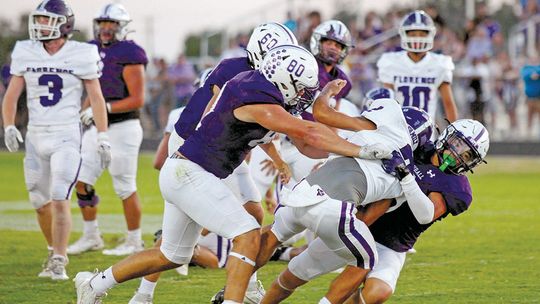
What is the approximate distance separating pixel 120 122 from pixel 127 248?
39.6 inches

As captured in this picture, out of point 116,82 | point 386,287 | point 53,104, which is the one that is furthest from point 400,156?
point 116,82

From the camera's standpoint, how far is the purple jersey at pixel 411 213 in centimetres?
578

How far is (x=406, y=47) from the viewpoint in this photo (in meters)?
9.59

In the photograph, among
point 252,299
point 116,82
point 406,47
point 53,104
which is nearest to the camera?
point 252,299

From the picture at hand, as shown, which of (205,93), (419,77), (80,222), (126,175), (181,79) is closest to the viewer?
(205,93)

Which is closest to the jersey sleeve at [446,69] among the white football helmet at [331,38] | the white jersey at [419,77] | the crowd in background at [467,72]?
the white jersey at [419,77]

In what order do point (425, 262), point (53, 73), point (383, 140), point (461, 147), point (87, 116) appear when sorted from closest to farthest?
point (383, 140) → point (461, 147) → point (53, 73) → point (425, 262) → point (87, 116)

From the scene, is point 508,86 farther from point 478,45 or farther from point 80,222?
point 80,222

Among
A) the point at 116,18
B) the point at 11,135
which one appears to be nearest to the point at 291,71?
the point at 11,135

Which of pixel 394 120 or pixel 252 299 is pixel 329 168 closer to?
pixel 394 120

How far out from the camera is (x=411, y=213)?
591cm

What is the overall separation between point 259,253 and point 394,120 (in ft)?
3.21

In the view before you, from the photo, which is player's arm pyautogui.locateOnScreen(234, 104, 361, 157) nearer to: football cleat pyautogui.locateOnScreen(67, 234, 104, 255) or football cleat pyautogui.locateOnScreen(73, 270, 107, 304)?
football cleat pyautogui.locateOnScreen(73, 270, 107, 304)

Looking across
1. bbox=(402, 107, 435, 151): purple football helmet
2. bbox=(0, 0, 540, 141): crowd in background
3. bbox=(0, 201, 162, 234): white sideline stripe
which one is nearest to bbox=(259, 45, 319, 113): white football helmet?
bbox=(402, 107, 435, 151): purple football helmet
